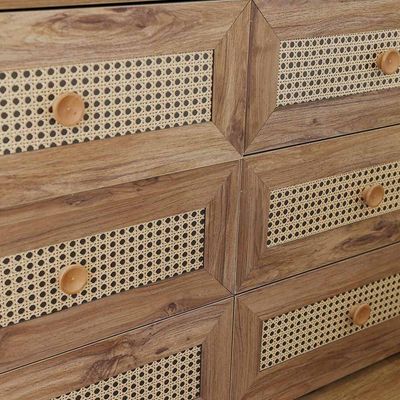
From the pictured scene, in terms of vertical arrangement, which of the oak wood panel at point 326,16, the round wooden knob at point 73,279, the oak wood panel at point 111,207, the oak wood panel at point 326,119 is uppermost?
the oak wood panel at point 326,16

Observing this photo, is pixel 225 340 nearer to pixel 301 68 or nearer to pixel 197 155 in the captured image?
pixel 197 155

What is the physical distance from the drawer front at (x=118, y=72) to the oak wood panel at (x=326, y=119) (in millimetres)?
75

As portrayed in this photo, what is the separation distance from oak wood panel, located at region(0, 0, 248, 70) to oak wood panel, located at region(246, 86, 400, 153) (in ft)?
0.68

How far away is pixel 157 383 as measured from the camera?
4.58 feet

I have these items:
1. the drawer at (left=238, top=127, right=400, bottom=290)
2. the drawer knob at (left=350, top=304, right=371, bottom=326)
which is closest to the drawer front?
the drawer at (left=238, top=127, right=400, bottom=290)

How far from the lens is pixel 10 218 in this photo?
1113 mm

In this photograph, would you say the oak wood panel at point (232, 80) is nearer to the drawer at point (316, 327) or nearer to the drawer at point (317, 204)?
the drawer at point (317, 204)

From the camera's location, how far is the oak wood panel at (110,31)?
1039 mm

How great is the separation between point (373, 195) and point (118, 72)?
66cm

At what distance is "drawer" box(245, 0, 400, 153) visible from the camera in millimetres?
1295

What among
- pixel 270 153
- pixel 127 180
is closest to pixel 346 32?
pixel 270 153

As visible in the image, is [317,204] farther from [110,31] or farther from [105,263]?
[110,31]

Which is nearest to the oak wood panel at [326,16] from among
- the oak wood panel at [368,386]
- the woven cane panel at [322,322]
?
the woven cane panel at [322,322]

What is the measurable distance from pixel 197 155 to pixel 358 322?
628 millimetres
